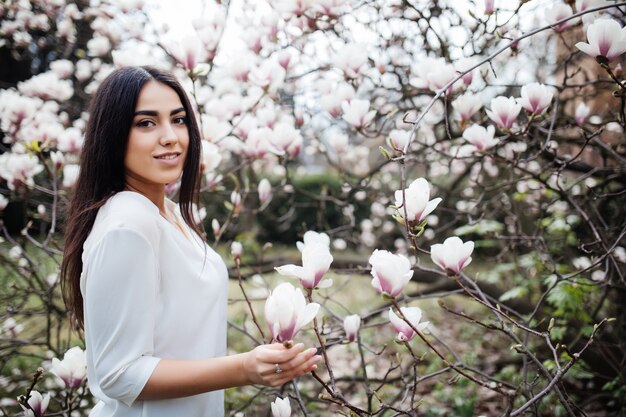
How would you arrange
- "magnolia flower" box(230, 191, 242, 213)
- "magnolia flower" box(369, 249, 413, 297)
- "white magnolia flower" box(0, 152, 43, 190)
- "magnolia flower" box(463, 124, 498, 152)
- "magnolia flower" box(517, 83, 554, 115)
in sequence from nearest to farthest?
"magnolia flower" box(369, 249, 413, 297), "magnolia flower" box(517, 83, 554, 115), "magnolia flower" box(463, 124, 498, 152), "magnolia flower" box(230, 191, 242, 213), "white magnolia flower" box(0, 152, 43, 190)

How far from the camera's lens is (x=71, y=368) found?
143cm

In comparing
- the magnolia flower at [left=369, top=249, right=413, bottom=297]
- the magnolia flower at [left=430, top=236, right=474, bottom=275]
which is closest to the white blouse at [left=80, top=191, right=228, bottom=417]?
the magnolia flower at [left=369, top=249, right=413, bottom=297]

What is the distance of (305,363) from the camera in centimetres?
90

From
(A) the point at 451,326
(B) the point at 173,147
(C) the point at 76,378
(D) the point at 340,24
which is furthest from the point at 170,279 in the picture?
(A) the point at 451,326

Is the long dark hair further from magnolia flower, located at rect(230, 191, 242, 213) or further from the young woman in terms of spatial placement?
magnolia flower, located at rect(230, 191, 242, 213)

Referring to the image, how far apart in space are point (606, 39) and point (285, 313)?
1104mm

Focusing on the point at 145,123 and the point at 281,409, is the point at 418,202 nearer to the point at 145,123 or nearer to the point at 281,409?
the point at 281,409

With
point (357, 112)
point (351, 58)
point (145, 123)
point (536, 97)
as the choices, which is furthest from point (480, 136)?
point (145, 123)

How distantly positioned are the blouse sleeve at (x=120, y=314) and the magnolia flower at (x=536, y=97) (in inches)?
48.5

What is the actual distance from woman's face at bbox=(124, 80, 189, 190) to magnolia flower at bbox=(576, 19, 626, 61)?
1.10m

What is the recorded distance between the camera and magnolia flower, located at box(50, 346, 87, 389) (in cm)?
142

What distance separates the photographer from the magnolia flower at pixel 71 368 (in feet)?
4.66

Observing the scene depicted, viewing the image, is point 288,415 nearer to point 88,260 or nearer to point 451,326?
point 88,260

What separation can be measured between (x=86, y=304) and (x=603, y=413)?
2.75 meters
